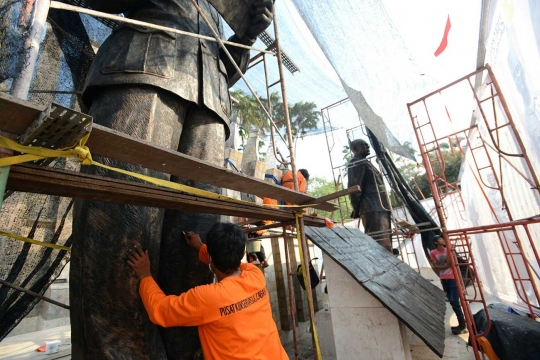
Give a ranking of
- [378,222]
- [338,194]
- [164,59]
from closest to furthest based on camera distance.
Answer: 1. [164,59]
2. [338,194]
3. [378,222]

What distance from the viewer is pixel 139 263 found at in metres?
1.42

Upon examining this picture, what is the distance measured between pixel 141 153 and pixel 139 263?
614 mm

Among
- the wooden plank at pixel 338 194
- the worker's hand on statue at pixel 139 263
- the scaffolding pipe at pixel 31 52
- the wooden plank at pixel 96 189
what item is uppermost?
the scaffolding pipe at pixel 31 52

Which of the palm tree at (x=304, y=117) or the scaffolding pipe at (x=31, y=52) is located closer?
the scaffolding pipe at (x=31, y=52)

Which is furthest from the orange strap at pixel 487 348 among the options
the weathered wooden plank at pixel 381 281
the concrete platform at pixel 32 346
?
the concrete platform at pixel 32 346

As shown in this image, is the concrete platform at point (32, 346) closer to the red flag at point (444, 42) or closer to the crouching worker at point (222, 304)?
the crouching worker at point (222, 304)

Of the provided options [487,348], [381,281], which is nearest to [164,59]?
[381,281]

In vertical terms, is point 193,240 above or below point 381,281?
above

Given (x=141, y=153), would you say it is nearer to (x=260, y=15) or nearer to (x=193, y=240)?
(x=193, y=240)

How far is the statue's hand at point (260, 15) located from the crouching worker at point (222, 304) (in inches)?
67.2

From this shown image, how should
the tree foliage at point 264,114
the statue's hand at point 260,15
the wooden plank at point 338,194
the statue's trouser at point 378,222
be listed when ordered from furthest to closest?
the tree foliage at point 264,114 < the statue's trouser at point 378,222 < the statue's hand at point 260,15 < the wooden plank at point 338,194

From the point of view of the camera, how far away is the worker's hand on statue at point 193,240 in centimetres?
→ 176

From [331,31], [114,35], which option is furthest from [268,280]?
[114,35]

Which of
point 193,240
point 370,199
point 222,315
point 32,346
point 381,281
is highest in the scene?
point 370,199
